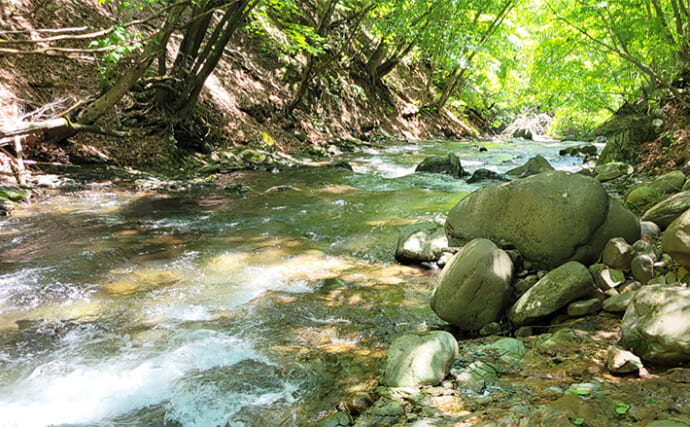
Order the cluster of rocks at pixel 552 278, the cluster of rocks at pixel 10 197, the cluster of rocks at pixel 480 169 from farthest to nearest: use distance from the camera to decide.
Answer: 1. the cluster of rocks at pixel 480 169
2. the cluster of rocks at pixel 10 197
3. the cluster of rocks at pixel 552 278

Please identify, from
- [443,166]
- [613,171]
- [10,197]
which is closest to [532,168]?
[443,166]

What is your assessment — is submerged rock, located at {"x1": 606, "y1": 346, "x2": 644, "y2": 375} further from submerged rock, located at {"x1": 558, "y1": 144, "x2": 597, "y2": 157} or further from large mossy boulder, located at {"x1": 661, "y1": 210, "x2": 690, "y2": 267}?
submerged rock, located at {"x1": 558, "y1": 144, "x2": 597, "y2": 157}

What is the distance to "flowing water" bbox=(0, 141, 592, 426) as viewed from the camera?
2.72m

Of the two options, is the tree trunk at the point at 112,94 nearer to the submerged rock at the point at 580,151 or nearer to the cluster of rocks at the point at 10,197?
the cluster of rocks at the point at 10,197

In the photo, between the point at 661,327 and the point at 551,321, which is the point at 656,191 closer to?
the point at 551,321

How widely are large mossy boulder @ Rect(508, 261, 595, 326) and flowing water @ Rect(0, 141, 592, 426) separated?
73cm

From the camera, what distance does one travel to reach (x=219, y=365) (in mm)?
3076

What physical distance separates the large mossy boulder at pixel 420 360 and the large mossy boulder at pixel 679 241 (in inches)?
73.0

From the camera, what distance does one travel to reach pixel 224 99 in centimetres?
1389

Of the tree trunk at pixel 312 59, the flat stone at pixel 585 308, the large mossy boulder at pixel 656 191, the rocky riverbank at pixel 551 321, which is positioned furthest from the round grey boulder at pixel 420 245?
the tree trunk at pixel 312 59

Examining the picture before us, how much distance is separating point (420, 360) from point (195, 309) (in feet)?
7.57

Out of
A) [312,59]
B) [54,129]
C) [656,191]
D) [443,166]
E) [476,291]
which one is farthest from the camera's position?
[312,59]

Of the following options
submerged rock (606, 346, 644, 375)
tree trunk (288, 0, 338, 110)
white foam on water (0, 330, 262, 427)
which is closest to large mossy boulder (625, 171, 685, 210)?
submerged rock (606, 346, 644, 375)

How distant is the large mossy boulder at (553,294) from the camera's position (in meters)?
3.22
